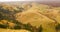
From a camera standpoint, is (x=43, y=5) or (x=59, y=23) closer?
(x=59, y=23)

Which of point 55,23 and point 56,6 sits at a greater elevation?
point 56,6

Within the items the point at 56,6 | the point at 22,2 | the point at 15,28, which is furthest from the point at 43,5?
the point at 15,28

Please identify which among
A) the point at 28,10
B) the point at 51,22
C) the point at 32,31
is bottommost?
the point at 32,31

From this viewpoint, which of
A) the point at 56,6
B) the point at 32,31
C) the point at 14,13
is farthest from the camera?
the point at 56,6

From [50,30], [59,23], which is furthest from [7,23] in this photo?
[59,23]

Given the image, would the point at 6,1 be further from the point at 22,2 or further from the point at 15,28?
the point at 15,28

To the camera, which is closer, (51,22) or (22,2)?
(51,22)

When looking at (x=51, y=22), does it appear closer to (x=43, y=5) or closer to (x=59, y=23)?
(x=59, y=23)

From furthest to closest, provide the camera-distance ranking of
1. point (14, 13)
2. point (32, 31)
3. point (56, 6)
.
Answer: point (56, 6), point (14, 13), point (32, 31)

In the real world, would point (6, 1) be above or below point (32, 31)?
above
